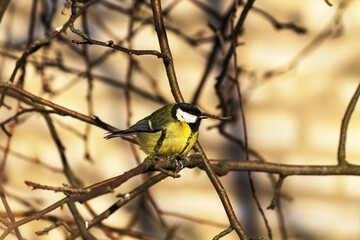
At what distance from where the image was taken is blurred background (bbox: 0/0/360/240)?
7.47ft

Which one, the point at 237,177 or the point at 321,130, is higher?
the point at 321,130

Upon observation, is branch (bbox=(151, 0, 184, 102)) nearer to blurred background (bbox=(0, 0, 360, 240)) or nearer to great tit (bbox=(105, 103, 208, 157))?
great tit (bbox=(105, 103, 208, 157))

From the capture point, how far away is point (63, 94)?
7.72ft

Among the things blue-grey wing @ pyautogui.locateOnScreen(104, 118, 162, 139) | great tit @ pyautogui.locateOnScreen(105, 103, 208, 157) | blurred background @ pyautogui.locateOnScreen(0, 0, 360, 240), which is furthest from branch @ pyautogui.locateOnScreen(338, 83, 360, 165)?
blurred background @ pyautogui.locateOnScreen(0, 0, 360, 240)

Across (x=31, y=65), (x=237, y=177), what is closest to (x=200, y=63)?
(x=237, y=177)

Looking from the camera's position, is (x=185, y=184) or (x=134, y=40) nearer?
(x=134, y=40)

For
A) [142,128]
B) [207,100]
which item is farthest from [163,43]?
[207,100]

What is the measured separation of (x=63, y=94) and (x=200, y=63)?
26.2 inches

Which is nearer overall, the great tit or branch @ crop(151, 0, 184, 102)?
branch @ crop(151, 0, 184, 102)

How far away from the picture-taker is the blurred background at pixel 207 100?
89.6 inches

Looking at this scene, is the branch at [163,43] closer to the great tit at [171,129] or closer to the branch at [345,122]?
the great tit at [171,129]

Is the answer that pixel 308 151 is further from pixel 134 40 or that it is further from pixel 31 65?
pixel 31 65

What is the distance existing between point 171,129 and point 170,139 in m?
0.05

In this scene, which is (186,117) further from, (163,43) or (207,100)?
(207,100)
